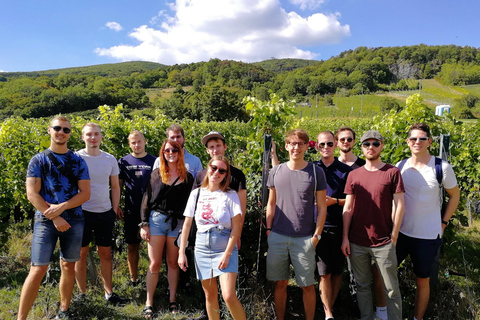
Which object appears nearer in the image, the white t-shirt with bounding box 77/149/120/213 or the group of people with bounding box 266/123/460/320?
the group of people with bounding box 266/123/460/320

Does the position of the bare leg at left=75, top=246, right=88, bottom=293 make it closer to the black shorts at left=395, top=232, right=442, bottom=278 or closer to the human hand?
the human hand

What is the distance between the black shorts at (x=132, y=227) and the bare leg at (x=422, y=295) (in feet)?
10.4

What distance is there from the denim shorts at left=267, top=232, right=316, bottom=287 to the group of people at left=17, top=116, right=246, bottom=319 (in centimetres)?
38

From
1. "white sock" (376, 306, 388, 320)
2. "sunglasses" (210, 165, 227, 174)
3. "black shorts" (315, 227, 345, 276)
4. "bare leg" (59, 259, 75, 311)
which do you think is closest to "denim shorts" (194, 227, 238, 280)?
"sunglasses" (210, 165, 227, 174)

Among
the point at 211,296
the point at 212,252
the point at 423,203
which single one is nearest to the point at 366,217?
the point at 423,203

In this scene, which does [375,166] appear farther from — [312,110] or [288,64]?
[288,64]

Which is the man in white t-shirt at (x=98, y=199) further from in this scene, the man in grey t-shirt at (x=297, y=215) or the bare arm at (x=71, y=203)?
the man in grey t-shirt at (x=297, y=215)

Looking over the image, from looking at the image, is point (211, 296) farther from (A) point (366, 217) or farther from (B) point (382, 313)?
(B) point (382, 313)

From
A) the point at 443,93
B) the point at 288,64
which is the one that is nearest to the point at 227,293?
the point at 443,93

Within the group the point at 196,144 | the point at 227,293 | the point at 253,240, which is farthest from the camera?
the point at 196,144

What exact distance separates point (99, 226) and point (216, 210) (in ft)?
5.14

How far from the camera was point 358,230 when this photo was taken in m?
2.79

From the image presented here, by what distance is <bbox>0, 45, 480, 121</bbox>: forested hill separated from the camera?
190ft

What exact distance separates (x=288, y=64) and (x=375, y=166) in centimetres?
18660
